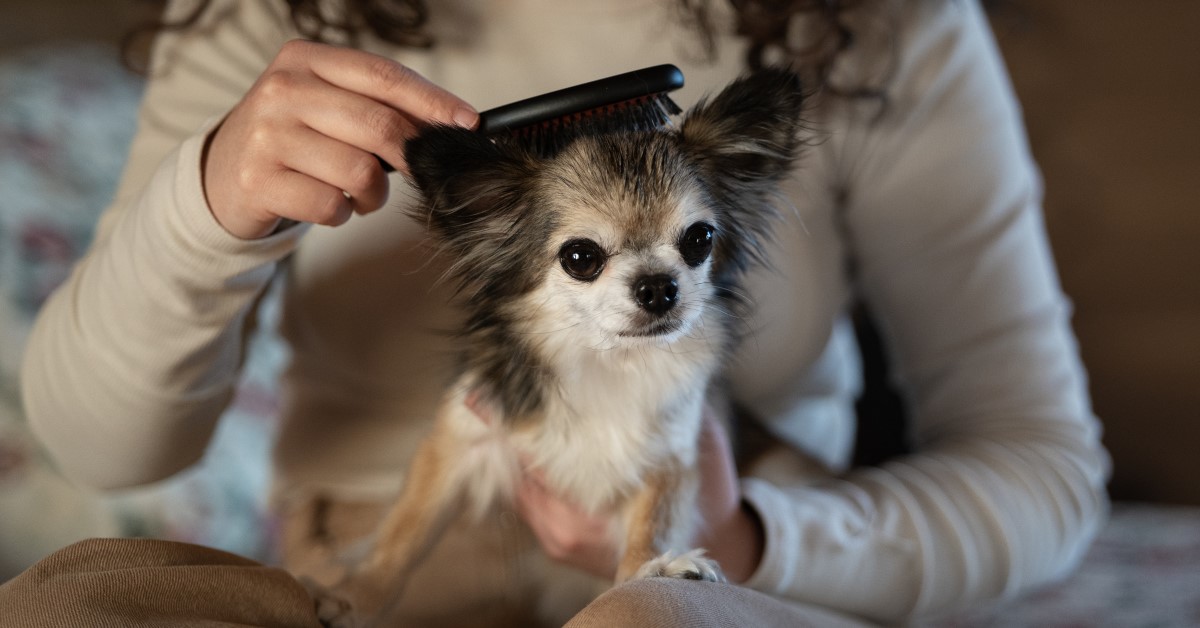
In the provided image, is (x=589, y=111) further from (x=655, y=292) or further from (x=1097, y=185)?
(x=1097, y=185)

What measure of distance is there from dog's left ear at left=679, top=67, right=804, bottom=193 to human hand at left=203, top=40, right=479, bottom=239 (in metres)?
0.21

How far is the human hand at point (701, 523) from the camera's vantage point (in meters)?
1.00

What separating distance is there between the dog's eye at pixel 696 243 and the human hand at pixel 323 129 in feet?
0.74

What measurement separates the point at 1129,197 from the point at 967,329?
908mm

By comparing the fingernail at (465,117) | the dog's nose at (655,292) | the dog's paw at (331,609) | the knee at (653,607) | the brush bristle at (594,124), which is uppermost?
the brush bristle at (594,124)

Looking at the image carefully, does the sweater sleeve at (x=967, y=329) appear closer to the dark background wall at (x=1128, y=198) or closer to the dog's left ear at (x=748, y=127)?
the dog's left ear at (x=748, y=127)

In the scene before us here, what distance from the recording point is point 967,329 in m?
1.31

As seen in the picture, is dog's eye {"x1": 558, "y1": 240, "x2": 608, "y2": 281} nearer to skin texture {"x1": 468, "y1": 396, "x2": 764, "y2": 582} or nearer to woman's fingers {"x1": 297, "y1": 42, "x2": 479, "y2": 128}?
woman's fingers {"x1": 297, "y1": 42, "x2": 479, "y2": 128}

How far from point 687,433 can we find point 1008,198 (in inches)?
26.1

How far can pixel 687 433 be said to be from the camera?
0.95m

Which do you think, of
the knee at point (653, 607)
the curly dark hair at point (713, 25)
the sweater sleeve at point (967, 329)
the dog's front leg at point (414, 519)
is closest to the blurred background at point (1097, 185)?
the sweater sleeve at point (967, 329)

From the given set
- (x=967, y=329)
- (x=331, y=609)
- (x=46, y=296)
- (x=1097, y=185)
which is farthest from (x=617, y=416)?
(x=1097, y=185)

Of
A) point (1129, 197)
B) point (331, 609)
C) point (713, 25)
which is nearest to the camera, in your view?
point (331, 609)

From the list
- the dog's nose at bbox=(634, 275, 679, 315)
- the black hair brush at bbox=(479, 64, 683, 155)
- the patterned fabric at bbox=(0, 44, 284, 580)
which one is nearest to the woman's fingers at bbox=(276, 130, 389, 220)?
the black hair brush at bbox=(479, 64, 683, 155)
